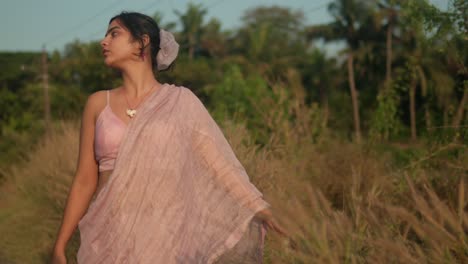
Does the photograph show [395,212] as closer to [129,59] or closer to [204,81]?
[129,59]

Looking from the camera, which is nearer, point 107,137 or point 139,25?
A: point 107,137

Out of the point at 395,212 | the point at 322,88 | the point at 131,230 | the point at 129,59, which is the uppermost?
the point at 129,59

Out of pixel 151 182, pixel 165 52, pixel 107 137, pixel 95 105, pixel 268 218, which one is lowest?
pixel 268 218

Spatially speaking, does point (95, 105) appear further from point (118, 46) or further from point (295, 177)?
point (295, 177)

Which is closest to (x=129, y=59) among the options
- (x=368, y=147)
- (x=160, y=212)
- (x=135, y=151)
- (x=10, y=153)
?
(x=135, y=151)

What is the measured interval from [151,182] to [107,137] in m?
0.29

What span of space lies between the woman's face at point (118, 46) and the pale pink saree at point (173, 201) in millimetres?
234

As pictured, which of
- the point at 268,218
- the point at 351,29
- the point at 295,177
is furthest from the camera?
the point at 351,29

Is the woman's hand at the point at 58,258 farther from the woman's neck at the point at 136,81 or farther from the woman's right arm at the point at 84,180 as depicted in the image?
the woman's neck at the point at 136,81

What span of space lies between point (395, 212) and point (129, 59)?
67.1 inches

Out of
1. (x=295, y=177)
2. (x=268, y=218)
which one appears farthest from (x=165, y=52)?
(x=295, y=177)

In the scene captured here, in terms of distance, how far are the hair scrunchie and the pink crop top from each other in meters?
0.44

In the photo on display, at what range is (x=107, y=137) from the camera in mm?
3287

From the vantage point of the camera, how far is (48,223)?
27.6ft
